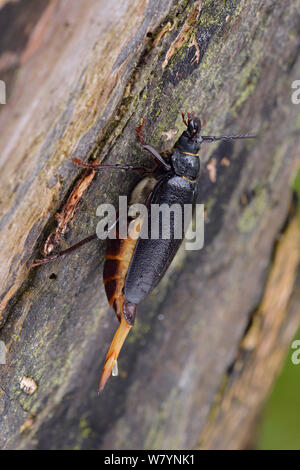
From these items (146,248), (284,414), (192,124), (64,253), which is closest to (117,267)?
(146,248)

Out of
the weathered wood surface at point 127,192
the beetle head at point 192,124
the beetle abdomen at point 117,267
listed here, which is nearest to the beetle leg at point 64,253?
the weathered wood surface at point 127,192

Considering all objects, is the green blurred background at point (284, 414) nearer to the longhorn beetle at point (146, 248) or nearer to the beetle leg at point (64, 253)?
the longhorn beetle at point (146, 248)

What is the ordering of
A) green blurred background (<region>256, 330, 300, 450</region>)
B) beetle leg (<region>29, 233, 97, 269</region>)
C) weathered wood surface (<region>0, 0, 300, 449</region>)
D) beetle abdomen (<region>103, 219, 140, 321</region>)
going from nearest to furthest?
weathered wood surface (<region>0, 0, 300, 449</region>), beetle leg (<region>29, 233, 97, 269</region>), beetle abdomen (<region>103, 219, 140, 321</region>), green blurred background (<region>256, 330, 300, 450</region>)

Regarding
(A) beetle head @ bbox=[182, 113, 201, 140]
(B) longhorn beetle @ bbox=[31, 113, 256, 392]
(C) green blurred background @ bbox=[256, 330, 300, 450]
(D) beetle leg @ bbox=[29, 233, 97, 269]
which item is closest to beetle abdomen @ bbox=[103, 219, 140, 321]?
(B) longhorn beetle @ bbox=[31, 113, 256, 392]

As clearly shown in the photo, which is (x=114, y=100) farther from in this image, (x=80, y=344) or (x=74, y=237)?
(x=80, y=344)

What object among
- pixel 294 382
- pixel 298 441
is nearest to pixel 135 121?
pixel 294 382

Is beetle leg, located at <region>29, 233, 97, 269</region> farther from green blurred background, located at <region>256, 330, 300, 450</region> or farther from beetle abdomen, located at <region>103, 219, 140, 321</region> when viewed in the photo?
green blurred background, located at <region>256, 330, 300, 450</region>
